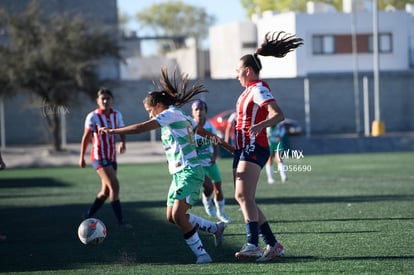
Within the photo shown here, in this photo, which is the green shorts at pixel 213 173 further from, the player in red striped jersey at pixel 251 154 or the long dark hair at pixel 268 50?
the long dark hair at pixel 268 50

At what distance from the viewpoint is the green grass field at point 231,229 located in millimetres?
8555

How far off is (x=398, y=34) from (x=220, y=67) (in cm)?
1625

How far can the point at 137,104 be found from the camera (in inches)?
1622

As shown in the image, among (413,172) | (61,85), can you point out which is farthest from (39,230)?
(61,85)

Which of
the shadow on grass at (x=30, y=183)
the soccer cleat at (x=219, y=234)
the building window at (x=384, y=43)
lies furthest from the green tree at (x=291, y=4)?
the soccer cleat at (x=219, y=234)

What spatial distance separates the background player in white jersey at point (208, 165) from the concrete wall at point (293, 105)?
2615 centimetres

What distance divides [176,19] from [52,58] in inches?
3137

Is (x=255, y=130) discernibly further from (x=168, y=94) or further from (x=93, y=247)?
(x=93, y=247)

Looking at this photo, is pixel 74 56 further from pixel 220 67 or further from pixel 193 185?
pixel 220 67

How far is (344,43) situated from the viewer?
2174 inches

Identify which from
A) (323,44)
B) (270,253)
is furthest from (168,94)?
(323,44)

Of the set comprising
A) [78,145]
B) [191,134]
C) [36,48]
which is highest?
[36,48]

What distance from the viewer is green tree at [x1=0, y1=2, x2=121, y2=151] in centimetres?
3306

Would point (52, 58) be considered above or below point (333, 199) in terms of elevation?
above
